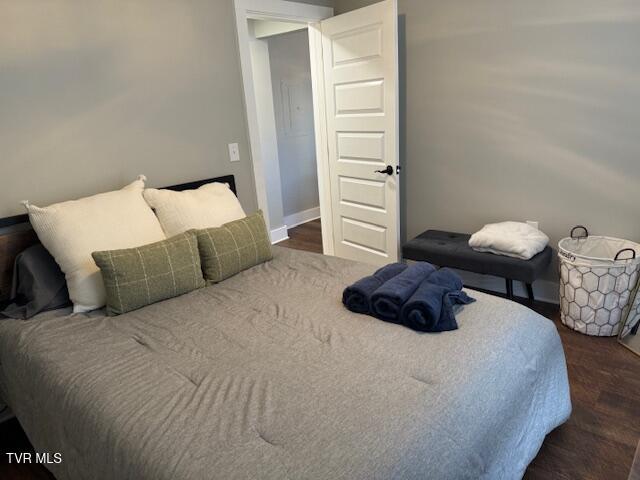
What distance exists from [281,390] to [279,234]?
3.54 m

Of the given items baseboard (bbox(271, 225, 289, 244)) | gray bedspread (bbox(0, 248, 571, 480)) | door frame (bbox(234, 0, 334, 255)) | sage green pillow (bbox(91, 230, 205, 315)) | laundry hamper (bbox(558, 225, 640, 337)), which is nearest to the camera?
gray bedspread (bbox(0, 248, 571, 480))

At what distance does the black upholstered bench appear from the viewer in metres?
2.57

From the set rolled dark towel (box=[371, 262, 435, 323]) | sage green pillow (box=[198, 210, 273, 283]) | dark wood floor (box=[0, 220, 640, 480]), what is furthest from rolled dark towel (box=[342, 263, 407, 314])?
dark wood floor (box=[0, 220, 640, 480])

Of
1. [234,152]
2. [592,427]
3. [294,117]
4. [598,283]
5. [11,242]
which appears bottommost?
[592,427]

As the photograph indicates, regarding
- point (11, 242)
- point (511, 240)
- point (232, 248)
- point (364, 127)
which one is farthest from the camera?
point (364, 127)

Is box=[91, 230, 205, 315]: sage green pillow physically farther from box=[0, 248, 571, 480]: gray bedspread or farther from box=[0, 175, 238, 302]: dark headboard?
box=[0, 175, 238, 302]: dark headboard

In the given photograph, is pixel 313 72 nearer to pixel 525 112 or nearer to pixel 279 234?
pixel 525 112

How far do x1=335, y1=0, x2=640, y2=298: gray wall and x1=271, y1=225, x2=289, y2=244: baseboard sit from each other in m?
1.83

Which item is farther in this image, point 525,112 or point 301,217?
point 301,217

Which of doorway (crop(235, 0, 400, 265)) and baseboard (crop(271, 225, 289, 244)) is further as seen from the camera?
baseboard (crop(271, 225, 289, 244))

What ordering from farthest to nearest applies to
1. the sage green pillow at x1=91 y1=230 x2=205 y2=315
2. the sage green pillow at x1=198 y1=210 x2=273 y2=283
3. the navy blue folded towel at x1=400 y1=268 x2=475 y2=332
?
the sage green pillow at x1=198 y1=210 x2=273 y2=283 → the sage green pillow at x1=91 y1=230 x2=205 y2=315 → the navy blue folded towel at x1=400 y1=268 x2=475 y2=332

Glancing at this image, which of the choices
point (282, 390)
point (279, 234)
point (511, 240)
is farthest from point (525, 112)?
point (279, 234)

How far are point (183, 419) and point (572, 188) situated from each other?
255cm

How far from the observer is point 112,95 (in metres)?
2.30
